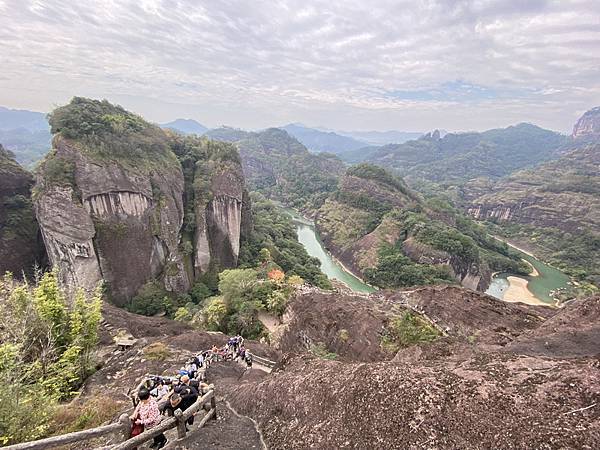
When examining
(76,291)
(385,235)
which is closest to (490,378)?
(76,291)

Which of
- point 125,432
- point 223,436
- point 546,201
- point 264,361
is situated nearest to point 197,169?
point 264,361

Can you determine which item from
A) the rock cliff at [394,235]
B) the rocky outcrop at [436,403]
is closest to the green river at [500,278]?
the rock cliff at [394,235]

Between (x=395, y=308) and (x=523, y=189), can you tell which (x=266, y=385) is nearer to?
(x=395, y=308)

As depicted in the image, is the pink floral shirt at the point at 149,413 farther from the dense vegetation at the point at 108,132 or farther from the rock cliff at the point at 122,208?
the dense vegetation at the point at 108,132

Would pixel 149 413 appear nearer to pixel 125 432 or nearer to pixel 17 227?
pixel 125 432

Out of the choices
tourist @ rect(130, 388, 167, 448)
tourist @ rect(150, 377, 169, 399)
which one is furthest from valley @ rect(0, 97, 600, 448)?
tourist @ rect(130, 388, 167, 448)

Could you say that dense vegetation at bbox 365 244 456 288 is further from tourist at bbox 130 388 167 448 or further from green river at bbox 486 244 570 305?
tourist at bbox 130 388 167 448
